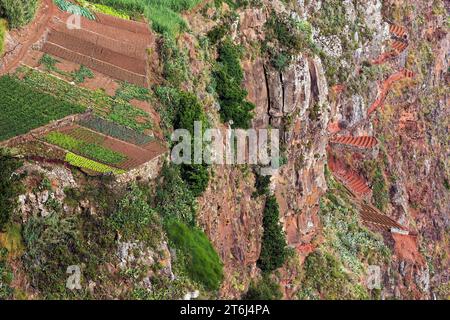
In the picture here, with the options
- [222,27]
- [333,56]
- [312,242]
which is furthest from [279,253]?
[333,56]

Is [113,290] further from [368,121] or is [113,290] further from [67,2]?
[368,121]

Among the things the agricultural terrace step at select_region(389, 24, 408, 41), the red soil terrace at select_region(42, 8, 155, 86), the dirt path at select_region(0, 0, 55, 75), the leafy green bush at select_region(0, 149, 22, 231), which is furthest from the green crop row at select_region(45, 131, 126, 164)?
the agricultural terrace step at select_region(389, 24, 408, 41)

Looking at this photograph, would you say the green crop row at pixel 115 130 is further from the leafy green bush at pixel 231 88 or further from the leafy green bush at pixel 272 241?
the leafy green bush at pixel 272 241

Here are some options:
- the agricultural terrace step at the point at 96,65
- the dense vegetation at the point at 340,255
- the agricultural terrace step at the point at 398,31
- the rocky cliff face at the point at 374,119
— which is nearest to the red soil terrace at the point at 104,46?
the agricultural terrace step at the point at 96,65

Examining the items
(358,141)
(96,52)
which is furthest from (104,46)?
(358,141)

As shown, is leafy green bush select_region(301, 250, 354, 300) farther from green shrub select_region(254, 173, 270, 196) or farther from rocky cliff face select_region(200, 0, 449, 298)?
green shrub select_region(254, 173, 270, 196)

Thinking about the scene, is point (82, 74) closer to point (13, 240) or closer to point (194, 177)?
point (194, 177)
